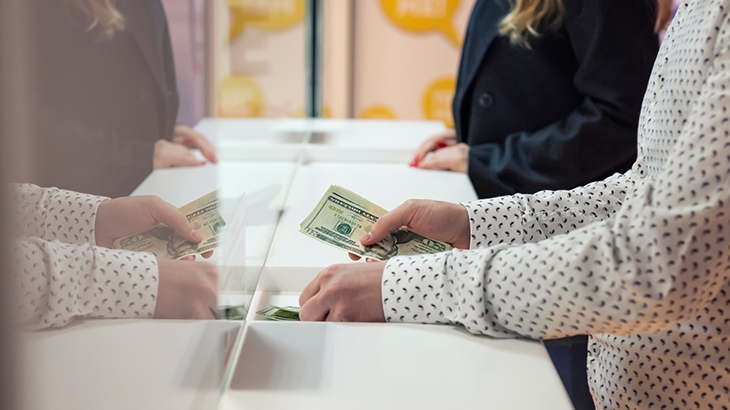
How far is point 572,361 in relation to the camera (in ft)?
4.66

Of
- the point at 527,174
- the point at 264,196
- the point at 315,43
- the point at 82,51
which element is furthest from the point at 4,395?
the point at 315,43

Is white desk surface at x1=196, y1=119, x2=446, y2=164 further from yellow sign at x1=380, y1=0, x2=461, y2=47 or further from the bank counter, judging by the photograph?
yellow sign at x1=380, y1=0, x2=461, y2=47

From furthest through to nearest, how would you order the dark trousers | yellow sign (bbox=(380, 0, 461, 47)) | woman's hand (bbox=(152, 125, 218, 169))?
yellow sign (bbox=(380, 0, 461, 47)), the dark trousers, woman's hand (bbox=(152, 125, 218, 169))

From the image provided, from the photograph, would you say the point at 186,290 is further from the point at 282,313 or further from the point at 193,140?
the point at 282,313

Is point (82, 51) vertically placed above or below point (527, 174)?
above

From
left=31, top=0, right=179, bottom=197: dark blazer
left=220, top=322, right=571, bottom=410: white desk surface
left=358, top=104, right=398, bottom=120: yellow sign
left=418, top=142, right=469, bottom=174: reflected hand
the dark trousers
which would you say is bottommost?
the dark trousers

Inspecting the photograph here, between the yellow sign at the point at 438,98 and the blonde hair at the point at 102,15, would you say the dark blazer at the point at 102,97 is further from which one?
the yellow sign at the point at 438,98

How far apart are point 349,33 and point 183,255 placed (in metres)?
3.29

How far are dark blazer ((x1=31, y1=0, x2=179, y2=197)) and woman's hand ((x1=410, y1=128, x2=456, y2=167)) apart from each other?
1208 millimetres

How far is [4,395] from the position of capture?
28cm

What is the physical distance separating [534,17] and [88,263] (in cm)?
130

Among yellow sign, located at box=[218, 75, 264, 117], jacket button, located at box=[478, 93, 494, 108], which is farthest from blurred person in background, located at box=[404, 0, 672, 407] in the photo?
yellow sign, located at box=[218, 75, 264, 117]

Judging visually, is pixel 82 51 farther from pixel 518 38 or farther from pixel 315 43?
pixel 315 43

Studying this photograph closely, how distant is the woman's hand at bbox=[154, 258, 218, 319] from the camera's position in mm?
528
